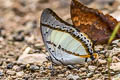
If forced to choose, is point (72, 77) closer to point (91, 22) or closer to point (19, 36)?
point (91, 22)

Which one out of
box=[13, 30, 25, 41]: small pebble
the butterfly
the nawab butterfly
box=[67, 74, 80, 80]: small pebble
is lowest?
box=[67, 74, 80, 80]: small pebble

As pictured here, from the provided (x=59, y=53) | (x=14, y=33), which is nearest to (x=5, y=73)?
(x=59, y=53)

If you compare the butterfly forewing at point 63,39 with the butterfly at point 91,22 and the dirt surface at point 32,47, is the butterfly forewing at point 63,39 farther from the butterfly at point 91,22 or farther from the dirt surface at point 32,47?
the butterfly at point 91,22

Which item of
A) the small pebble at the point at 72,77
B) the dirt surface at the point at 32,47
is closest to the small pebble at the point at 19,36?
the dirt surface at the point at 32,47

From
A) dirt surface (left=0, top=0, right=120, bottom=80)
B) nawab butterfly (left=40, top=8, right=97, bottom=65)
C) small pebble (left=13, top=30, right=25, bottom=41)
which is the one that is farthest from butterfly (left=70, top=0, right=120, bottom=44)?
small pebble (left=13, top=30, right=25, bottom=41)

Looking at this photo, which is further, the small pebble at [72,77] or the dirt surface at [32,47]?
the dirt surface at [32,47]

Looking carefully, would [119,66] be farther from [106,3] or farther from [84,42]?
[106,3]

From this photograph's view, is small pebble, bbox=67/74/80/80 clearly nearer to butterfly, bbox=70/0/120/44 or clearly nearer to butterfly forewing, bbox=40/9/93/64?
butterfly forewing, bbox=40/9/93/64
